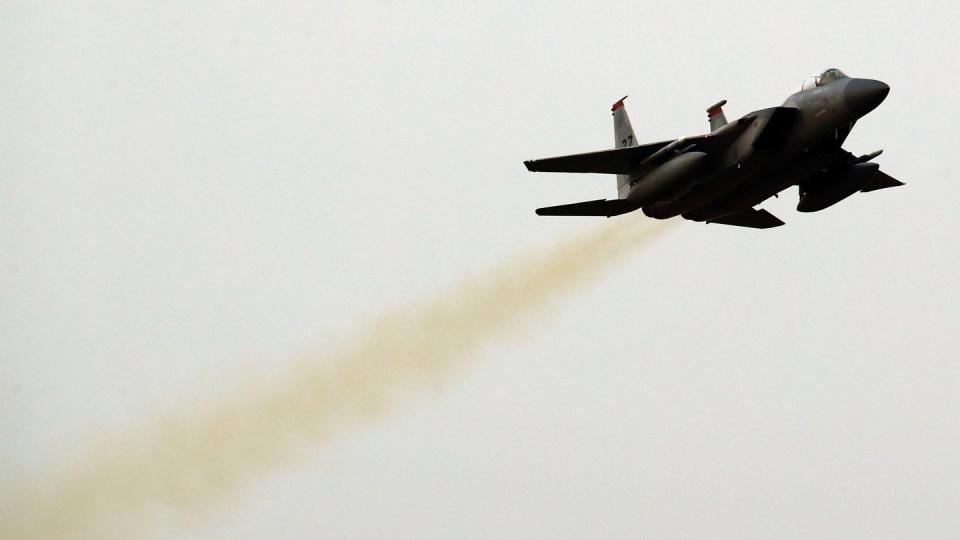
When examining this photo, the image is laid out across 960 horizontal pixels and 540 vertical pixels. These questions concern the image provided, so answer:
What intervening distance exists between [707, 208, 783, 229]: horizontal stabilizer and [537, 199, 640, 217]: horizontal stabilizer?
3.68 meters

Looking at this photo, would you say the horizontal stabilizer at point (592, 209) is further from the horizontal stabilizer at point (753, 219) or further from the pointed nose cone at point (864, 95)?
the pointed nose cone at point (864, 95)

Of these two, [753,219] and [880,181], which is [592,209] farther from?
[880,181]

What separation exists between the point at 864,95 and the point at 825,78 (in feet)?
4.76

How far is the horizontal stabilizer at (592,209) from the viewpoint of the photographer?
34.3m

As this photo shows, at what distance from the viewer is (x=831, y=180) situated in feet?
111

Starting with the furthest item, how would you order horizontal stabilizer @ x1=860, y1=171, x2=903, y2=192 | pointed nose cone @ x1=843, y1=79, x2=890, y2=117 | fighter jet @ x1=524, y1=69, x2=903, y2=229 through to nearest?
horizontal stabilizer @ x1=860, y1=171, x2=903, y2=192 → fighter jet @ x1=524, y1=69, x2=903, y2=229 → pointed nose cone @ x1=843, y1=79, x2=890, y2=117

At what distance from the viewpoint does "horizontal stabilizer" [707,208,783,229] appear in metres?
37.1

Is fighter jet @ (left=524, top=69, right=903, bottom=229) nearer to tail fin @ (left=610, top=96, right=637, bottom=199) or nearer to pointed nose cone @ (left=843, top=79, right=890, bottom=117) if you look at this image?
pointed nose cone @ (left=843, top=79, right=890, bottom=117)

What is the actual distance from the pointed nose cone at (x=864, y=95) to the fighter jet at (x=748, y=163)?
2 cm

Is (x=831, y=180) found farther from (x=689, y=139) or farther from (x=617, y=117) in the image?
(x=617, y=117)

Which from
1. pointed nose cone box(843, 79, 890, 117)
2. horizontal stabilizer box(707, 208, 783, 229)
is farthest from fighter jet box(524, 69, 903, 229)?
horizontal stabilizer box(707, 208, 783, 229)

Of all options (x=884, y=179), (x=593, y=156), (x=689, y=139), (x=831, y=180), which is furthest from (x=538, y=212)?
(x=884, y=179)

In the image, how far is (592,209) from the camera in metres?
34.8

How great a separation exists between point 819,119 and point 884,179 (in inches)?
244
